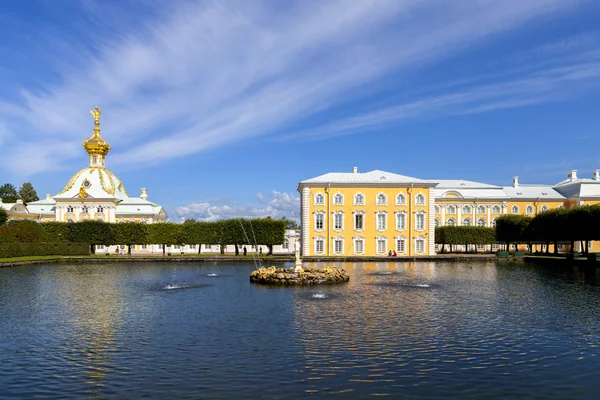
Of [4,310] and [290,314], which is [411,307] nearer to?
[290,314]

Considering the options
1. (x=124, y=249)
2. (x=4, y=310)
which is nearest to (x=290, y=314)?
(x=4, y=310)

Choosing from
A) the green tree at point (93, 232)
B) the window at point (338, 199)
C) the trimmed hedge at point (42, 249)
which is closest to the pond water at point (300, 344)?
the trimmed hedge at point (42, 249)

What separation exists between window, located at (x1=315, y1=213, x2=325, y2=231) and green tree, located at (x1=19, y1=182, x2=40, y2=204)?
8877 centimetres

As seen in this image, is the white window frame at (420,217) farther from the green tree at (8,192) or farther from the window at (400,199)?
the green tree at (8,192)

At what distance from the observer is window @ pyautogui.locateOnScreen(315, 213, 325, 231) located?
204ft

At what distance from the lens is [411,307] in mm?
21141

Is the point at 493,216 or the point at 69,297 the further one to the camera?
the point at 493,216

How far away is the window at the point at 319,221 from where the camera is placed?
62125 mm

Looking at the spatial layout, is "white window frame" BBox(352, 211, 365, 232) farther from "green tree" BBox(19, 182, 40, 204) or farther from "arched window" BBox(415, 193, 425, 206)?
"green tree" BBox(19, 182, 40, 204)

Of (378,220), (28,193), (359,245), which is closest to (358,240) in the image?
(359,245)

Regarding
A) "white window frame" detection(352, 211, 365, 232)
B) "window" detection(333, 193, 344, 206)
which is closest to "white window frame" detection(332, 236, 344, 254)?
"white window frame" detection(352, 211, 365, 232)

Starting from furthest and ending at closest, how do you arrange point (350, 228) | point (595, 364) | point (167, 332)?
point (350, 228) → point (167, 332) → point (595, 364)

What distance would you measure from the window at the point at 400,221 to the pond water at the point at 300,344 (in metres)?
35.1

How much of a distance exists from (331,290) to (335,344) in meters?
12.8
